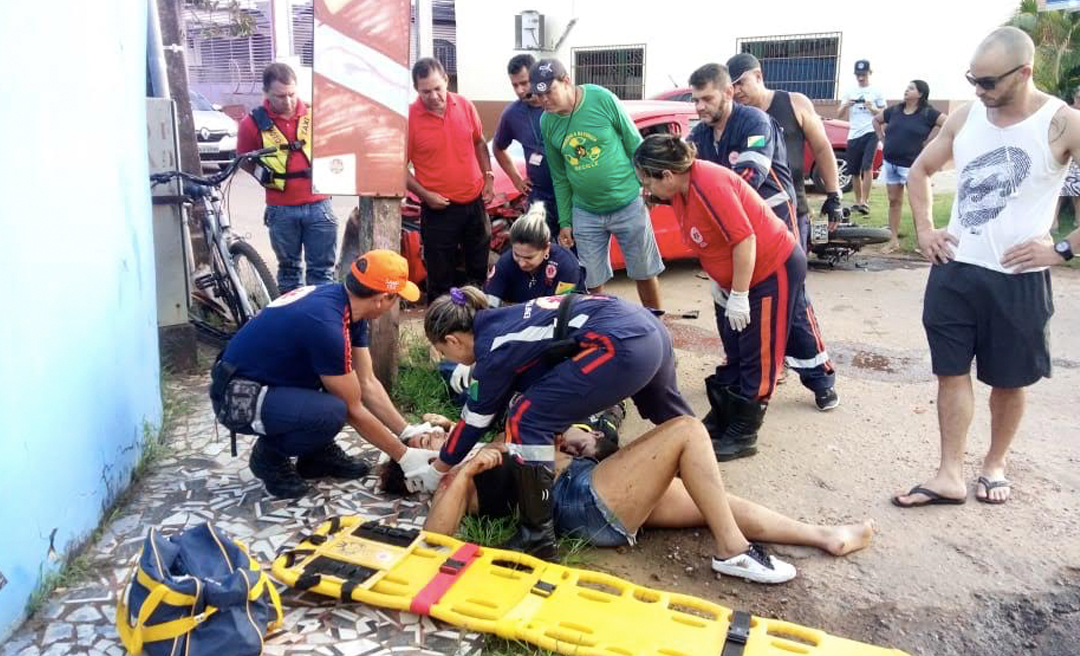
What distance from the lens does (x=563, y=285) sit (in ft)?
14.2

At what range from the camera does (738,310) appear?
3877 millimetres

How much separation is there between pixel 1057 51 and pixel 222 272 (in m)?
9.64

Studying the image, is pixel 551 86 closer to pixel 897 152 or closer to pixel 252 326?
pixel 252 326

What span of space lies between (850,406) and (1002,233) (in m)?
1.66

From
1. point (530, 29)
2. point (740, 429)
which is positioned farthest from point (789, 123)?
point (530, 29)

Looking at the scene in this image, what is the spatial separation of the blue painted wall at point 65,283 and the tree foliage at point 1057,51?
9848 mm

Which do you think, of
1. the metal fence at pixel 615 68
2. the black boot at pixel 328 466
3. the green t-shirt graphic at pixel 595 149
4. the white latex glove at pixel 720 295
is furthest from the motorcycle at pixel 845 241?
the metal fence at pixel 615 68

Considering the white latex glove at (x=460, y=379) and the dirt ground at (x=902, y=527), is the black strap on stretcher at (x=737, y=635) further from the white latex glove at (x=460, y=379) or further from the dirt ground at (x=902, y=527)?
the white latex glove at (x=460, y=379)

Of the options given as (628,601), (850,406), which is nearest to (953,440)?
(850,406)

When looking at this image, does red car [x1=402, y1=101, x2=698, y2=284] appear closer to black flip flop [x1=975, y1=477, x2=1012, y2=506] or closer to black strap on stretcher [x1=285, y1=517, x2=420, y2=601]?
black strap on stretcher [x1=285, y1=517, x2=420, y2=601]

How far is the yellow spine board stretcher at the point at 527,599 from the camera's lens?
2.55m

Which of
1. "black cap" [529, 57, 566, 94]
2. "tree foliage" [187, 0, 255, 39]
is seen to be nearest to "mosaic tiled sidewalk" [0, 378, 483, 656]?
"black cap" [529, 57, 566, 94]

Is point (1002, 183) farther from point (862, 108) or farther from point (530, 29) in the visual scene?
point (530, 29)

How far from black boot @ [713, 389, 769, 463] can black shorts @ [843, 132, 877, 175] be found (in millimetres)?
7371
